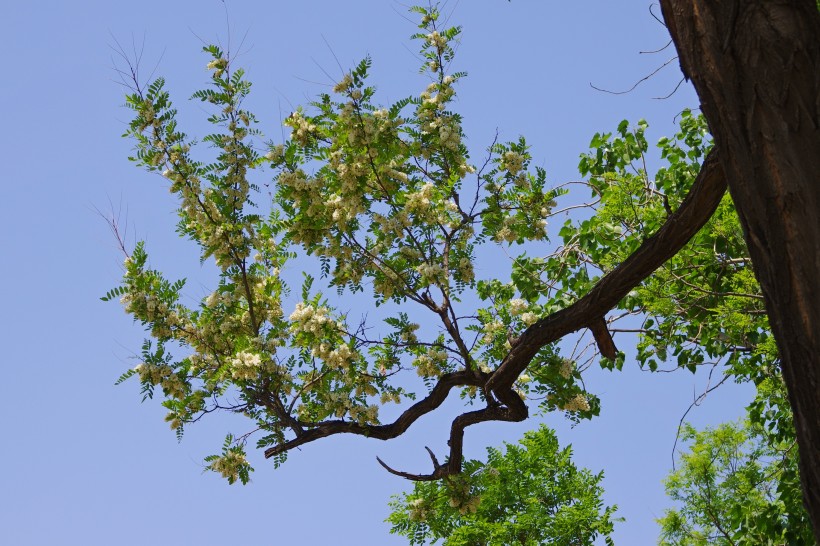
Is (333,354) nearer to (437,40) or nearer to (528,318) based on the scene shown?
(528,318)

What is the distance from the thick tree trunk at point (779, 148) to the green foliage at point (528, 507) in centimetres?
948

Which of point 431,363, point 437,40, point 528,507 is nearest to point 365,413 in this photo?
point 431,363

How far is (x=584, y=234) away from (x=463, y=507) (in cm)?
283

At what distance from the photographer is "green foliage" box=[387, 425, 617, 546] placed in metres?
12.9

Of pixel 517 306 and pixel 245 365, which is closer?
pixel 245 365

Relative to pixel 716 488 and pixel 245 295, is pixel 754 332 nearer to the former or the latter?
pixel 245 295

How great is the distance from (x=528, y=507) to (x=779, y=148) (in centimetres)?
1126

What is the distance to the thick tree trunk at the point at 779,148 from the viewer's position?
2615mm

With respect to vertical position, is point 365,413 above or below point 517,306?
below

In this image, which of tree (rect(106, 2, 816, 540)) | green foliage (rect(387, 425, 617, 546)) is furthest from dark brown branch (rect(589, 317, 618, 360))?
green foliage (rect(387, 425, 617, 546))

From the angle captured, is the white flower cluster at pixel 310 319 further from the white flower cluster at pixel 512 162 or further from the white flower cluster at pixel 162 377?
the white flower cluster at pixel 512 162

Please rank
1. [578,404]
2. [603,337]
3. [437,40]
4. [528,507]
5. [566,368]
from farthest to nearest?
[528,507], [437,40], [578,404], [566,368], [603,337]

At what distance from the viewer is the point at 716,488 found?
1484 centimetres

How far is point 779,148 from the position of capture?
8.88 ft
